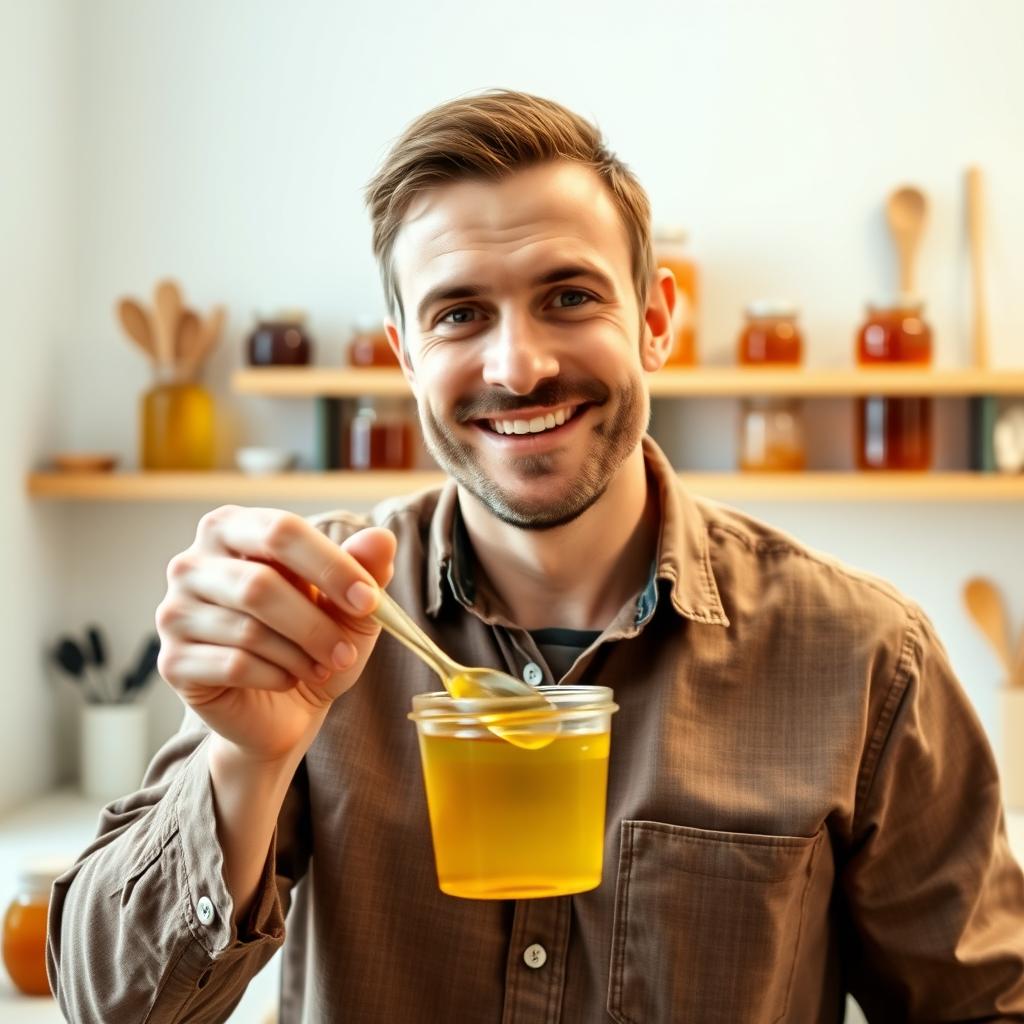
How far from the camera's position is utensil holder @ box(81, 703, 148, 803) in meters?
2.49

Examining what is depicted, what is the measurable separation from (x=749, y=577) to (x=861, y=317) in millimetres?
1328

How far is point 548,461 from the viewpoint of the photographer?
1207mm

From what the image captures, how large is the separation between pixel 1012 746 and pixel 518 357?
62.3 inches

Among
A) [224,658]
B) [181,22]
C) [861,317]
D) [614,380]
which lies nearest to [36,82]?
[181,22]

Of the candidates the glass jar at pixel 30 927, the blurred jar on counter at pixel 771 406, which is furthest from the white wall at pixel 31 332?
the blurred jar on counter at pixel 771 406

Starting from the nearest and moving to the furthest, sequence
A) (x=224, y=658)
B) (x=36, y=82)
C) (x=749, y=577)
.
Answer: (x=224, y=658) < (x=749, y=577) < (x=36, y=82)

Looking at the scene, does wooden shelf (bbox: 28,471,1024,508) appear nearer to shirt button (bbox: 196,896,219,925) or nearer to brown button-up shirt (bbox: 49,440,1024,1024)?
brown button-up shirt (bbox: 49,440,1024,1024)

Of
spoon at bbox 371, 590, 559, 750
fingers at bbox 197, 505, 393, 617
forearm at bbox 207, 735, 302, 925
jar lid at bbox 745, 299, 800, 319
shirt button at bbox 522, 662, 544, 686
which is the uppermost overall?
jar lid at bbox 745, 299, 800, 319

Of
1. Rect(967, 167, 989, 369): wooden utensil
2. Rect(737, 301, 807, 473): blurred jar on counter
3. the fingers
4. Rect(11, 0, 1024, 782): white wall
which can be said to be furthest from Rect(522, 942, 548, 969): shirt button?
Rect(967, 167, 989, 369): wooden utensil

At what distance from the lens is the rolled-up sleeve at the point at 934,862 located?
48.2 inches

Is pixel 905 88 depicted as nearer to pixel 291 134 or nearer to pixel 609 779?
pixel 291 134

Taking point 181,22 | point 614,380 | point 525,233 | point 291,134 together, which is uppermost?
point 181,22

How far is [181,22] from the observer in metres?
2.63

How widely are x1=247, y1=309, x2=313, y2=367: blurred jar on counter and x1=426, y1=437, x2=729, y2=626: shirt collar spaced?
1.17 m
